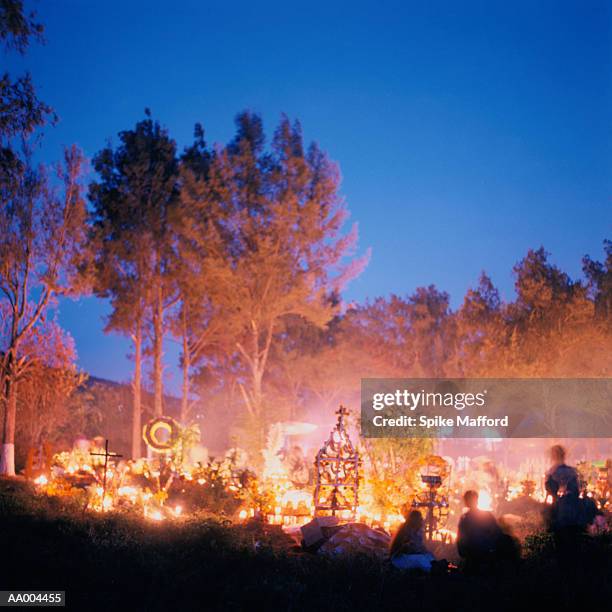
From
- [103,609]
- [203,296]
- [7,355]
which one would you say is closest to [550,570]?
[103,609]

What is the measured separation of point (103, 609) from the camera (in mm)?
5727

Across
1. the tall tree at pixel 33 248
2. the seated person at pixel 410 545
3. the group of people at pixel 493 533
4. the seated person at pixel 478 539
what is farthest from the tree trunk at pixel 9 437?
the seated person at pixel 478 539

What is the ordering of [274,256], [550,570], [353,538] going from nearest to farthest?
[550,570], [353,538], [274,256]

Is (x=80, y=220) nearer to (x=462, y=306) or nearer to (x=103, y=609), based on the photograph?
(x=462, y=306)

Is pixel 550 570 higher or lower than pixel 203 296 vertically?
lower

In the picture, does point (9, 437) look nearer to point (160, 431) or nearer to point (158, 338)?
point (160, 431)

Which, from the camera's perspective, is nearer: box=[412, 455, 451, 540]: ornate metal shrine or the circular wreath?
box=[412, 455, 451, 540]: ornate metal shrine

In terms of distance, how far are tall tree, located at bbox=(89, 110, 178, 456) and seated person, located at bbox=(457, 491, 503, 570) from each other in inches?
771

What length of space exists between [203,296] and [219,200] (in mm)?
4719

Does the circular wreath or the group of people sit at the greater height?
the circular wreath

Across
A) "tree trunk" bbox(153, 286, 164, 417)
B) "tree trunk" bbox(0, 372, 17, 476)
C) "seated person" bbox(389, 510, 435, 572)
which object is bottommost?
"seated person" bbox(389, 510, 435, 572)

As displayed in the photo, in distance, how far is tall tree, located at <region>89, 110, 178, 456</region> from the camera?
26.8 metres

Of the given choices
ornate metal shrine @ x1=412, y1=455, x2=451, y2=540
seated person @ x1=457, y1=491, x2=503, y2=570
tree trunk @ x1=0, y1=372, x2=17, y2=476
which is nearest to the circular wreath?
tree trunk @ x1=0, y1=372, x2=17, y2=476

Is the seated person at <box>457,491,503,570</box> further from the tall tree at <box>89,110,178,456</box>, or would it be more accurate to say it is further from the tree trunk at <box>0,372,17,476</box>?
the tall tree at <box>89,110,178,456</box>
